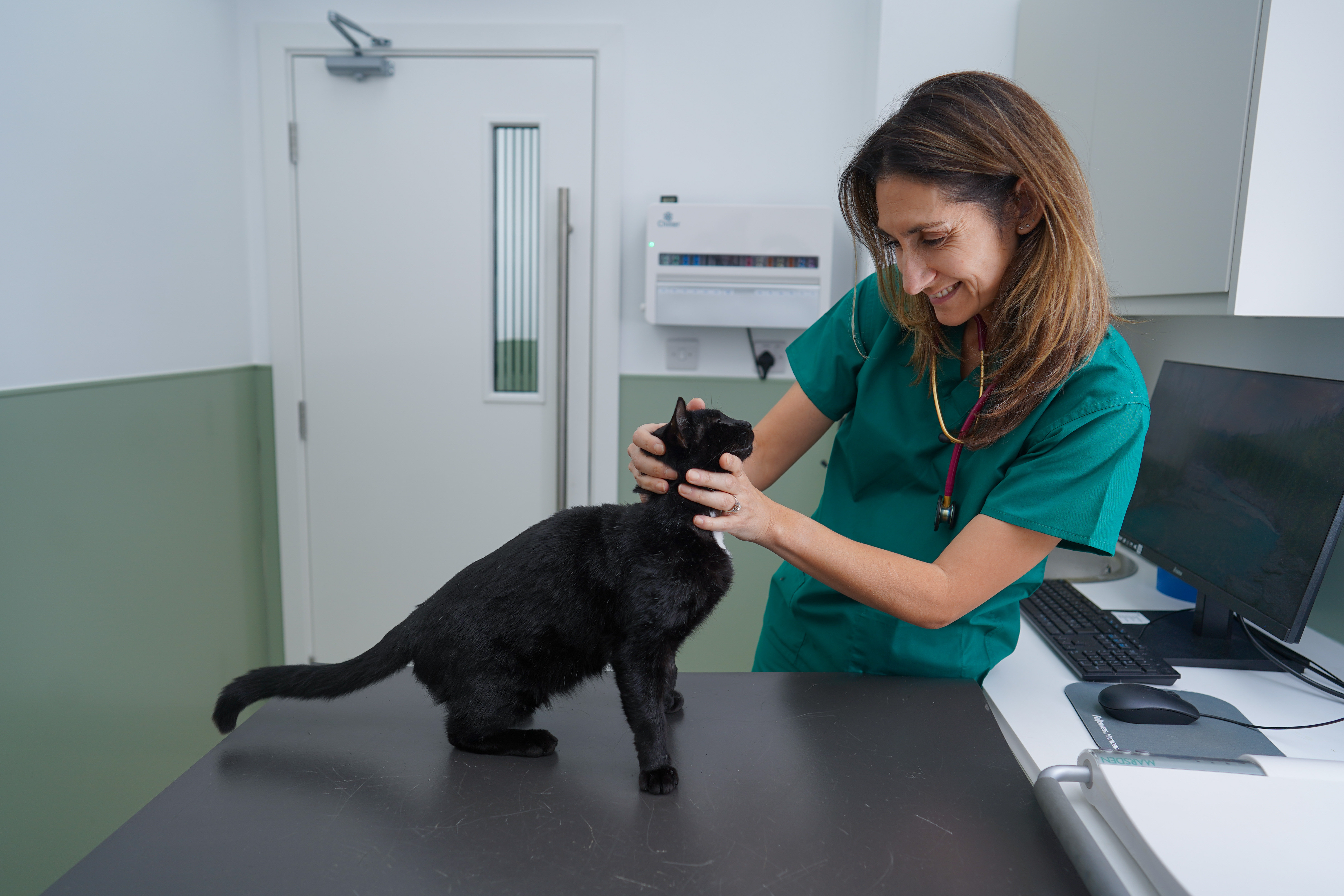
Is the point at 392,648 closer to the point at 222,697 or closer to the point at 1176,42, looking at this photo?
the point at 222,697

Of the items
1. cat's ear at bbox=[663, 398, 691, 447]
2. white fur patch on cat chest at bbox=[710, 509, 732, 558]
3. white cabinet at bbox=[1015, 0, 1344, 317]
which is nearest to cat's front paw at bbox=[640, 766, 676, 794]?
white fur patch on cat chest at bbox=[710, 509, 732, 558]

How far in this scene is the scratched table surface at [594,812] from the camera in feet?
2.11

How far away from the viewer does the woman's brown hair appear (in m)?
0.87

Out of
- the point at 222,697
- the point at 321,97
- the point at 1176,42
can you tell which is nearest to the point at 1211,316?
the point at 1176,42

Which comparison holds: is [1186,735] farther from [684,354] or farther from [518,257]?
[518,257]

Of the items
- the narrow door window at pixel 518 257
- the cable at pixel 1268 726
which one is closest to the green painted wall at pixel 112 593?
the narrow door window at pixel 518 257

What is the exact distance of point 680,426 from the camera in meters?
0.88

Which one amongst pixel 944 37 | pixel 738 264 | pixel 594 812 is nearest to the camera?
pixel 594 812

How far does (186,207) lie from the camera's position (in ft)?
7.13

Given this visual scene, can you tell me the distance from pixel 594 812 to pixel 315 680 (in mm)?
368

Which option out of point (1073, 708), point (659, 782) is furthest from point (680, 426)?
point (1073, 708)

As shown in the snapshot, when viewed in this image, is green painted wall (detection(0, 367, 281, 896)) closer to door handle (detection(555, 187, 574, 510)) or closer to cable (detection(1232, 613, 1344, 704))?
door handle (detection(555, 187, 574, 510))

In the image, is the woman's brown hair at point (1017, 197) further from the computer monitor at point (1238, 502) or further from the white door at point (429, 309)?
the white door at point (429, 309)

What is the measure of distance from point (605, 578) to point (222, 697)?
0.46 metres
